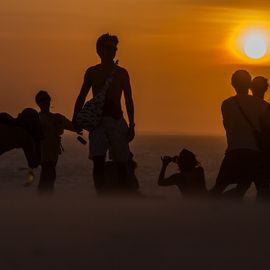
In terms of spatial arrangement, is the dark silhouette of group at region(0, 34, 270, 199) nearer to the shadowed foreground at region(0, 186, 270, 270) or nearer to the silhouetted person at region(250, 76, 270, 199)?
the silhouetted person at region(250, 76, 270, 199)

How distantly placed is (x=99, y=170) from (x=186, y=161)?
50.2 inches

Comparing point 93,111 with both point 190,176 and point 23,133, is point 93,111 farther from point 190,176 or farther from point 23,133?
point 190,176

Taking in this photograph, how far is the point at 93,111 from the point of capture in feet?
33.4

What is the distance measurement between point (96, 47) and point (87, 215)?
123 inches

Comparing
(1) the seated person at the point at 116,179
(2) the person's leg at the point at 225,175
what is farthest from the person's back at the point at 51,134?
(2) the person's leg at the point at 225,175

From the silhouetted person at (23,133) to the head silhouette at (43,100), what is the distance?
62.2 inches

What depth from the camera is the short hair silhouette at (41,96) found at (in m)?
11.9

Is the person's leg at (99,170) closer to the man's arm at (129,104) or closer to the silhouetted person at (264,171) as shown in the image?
the man's arm at (129,104)

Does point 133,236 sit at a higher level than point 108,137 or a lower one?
lower

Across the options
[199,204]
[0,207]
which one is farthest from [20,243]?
[199,204]

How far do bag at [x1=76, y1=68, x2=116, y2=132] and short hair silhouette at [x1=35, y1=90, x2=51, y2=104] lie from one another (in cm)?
177

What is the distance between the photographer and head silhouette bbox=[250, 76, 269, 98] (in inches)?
431

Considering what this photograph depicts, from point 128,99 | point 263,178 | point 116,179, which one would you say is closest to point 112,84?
point 128,99

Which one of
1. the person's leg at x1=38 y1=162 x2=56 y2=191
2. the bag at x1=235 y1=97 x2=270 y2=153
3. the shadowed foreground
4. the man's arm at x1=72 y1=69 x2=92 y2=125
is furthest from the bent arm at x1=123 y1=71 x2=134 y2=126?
the person's leg at x1=38 y1=162 x2=56 y2=191
